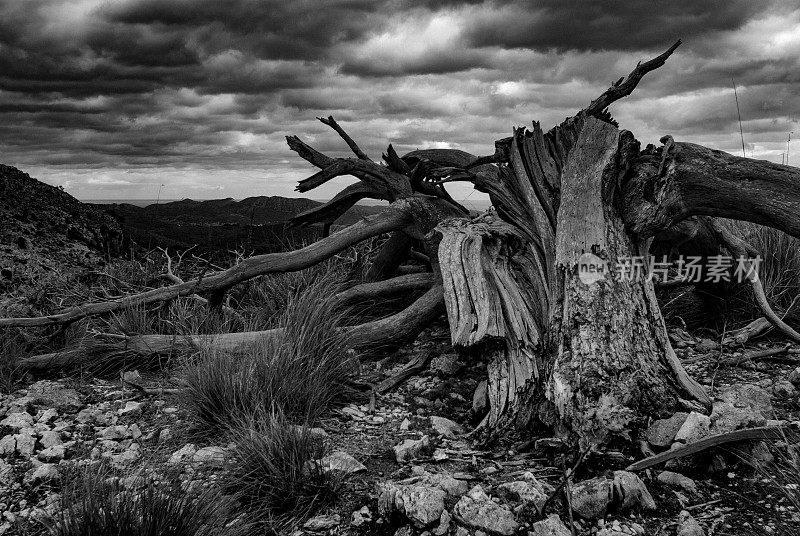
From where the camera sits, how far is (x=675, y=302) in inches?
268

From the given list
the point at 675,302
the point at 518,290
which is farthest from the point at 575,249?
the point at 675,302

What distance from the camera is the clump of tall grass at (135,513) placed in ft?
9.00

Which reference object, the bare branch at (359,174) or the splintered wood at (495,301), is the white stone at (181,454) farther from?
the bare branch at (359,174)

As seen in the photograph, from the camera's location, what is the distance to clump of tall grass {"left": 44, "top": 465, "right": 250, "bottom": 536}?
274 cm

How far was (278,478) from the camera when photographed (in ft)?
11.5

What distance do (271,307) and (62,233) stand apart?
4.17 meters

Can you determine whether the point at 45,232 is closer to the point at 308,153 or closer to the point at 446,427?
the point at 308,153

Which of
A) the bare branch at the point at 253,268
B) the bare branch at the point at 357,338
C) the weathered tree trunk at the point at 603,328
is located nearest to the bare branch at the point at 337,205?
the bare branch at the point at 253,268

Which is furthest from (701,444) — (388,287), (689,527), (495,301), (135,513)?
(388,287)

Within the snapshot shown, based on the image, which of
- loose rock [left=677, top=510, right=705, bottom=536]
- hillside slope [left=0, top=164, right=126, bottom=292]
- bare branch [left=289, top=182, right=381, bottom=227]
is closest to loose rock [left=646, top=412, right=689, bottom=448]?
loose rock [left=677, top=510, right=705, bottom=536]

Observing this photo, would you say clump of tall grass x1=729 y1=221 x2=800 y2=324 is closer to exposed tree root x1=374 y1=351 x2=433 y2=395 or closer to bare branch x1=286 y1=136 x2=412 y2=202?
exposed tree root x1=374 y1=351 x2=433 y2=395

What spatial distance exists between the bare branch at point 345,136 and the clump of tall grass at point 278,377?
8.79 ft

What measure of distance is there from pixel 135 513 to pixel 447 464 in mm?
1794

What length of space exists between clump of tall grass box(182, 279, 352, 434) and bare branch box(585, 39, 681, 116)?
2931 millimetres
